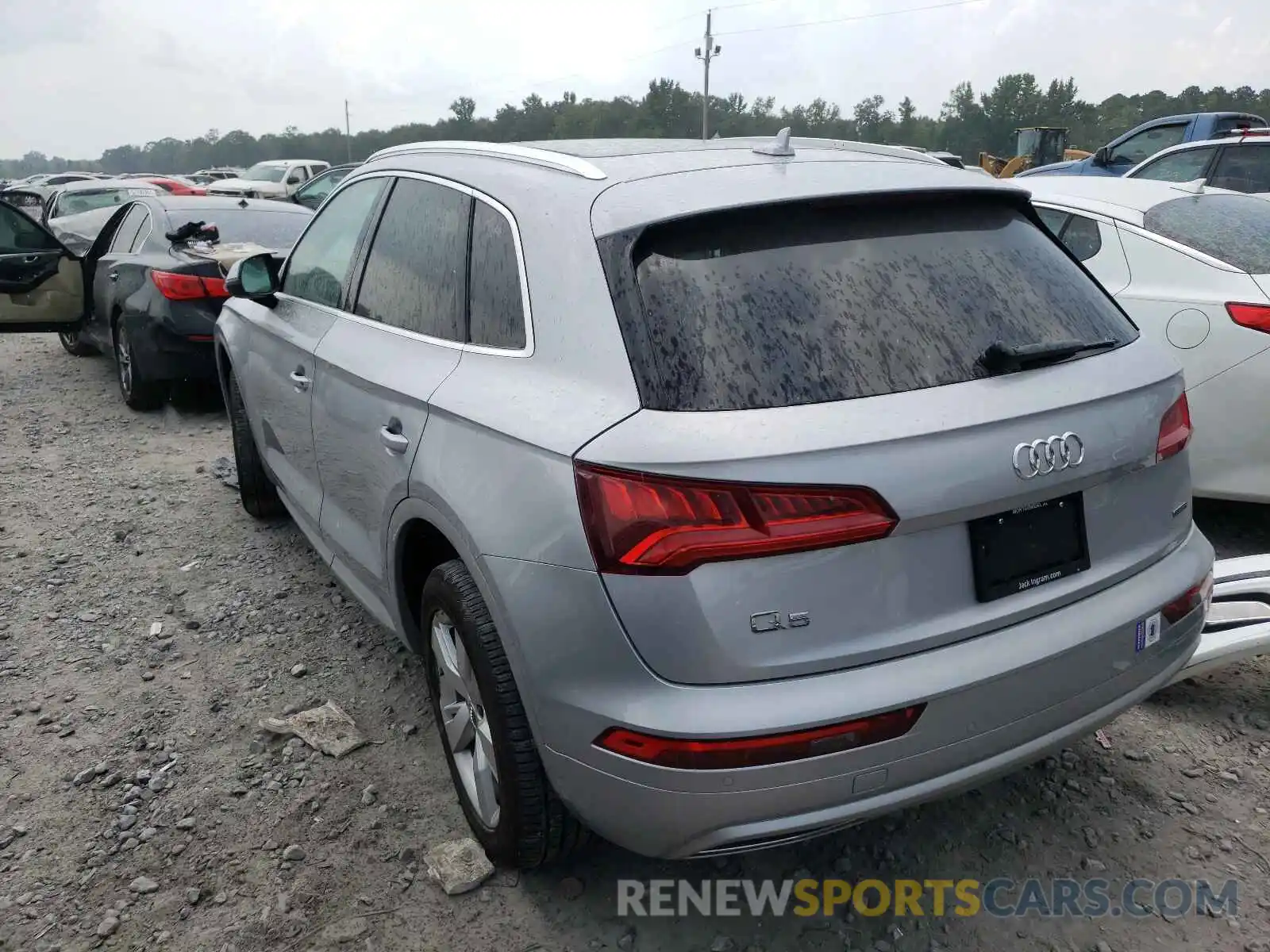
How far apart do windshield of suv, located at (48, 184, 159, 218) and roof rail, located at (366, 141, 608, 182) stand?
631 inches

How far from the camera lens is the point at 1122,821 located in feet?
8.61

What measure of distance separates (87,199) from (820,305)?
60.9ft

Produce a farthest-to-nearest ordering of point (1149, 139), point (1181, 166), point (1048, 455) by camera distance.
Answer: point (1149, 139)
point (1181, 166)
point (1048, 455)

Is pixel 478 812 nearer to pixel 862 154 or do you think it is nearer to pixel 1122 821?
pixel 1122 821

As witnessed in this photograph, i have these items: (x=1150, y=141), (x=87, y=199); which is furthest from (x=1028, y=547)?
(x=87, y=199)

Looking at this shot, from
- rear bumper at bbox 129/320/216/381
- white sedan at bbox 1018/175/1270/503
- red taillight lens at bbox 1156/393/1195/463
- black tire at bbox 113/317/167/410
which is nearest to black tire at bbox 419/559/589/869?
red taillight lens at bbox 1156/393/1195/463

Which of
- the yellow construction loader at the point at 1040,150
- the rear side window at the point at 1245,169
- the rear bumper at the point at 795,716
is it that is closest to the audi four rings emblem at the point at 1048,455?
the rear bumper at the point at 795,716

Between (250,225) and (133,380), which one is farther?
(250,225)

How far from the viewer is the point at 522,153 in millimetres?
2625

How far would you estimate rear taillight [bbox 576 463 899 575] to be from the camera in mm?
1749

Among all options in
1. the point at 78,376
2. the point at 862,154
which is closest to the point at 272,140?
the point at 78,376

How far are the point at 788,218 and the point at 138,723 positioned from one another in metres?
2.64

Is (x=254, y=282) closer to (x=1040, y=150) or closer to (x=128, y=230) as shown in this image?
(x=128, y=230)

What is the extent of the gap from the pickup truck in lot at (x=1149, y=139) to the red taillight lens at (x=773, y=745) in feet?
42.5
